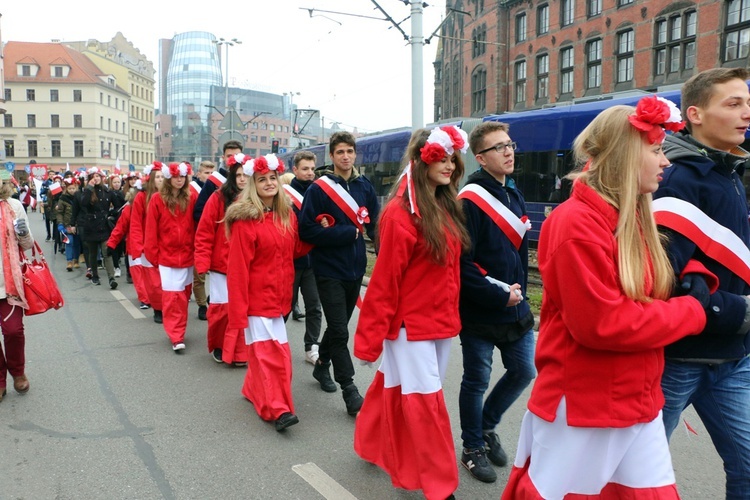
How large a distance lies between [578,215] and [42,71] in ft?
309

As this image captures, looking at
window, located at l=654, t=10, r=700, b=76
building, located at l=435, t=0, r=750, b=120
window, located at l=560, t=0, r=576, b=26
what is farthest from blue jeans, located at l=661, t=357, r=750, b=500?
window, located at l=560, t=0, r=576, b=26

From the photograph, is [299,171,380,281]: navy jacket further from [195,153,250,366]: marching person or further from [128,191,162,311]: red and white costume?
[128,191,162,311]: red and white costume

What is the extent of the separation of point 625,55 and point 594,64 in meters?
2.20

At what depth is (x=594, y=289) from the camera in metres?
2.13

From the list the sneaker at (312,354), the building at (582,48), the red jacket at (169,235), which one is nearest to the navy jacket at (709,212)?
the sneaker at (312,354)

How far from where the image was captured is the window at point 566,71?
32.2 metres

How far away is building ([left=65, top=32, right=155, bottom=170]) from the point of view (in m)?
93.9

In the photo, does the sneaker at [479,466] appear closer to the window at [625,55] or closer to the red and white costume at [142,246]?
the red and white costume at [142,246]

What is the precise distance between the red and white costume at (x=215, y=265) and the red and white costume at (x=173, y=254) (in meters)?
0.71

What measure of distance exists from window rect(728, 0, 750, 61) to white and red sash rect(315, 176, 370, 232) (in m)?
22.3

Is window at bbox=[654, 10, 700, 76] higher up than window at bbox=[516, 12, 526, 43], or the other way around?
window at bbox=[516, 12, 526, 43]

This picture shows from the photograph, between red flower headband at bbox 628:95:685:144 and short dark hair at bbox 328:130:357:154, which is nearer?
red flower headband at bbox 628:95:685:144

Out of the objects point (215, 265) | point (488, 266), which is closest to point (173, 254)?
point (215, 265)

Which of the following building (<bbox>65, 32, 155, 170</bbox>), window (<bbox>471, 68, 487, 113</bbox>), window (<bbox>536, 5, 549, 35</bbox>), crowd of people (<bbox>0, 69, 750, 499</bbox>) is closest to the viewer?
crowd of people (<bbox>0, 69, 750, 499</bbox>)
